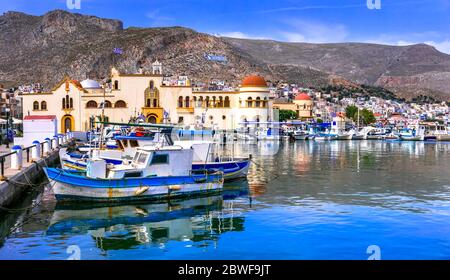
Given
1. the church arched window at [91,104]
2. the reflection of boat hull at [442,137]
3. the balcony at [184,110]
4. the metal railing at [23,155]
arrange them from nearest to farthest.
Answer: the metal railing at [23,155]
the church arched window at [91,104]
the balcony at [184,110]
the reflection of boat hull at [442,137]

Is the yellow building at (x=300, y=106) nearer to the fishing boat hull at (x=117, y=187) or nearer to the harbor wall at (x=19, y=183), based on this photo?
the harbor wall at (x=19, y=183)

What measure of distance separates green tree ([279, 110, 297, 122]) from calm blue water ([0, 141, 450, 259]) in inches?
2882

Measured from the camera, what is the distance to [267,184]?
25.9 metres

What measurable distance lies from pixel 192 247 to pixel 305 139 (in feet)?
216

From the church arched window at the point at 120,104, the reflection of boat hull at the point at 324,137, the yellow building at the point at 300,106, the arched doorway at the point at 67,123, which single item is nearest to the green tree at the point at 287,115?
the yellow building at the point at 300,106

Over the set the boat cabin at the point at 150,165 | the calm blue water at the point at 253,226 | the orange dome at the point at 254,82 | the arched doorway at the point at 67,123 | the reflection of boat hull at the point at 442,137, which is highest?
the orange dome at the point at 254,82

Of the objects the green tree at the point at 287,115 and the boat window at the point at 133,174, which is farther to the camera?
the green tree at the point at 287,115

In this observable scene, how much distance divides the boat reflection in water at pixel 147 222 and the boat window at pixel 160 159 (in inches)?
60.8

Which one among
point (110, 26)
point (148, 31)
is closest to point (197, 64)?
point (148, 31)

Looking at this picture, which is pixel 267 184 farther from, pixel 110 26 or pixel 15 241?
pixel 110 26

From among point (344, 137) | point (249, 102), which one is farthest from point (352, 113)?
point (249, 102)

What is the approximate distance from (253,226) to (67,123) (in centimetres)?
5904

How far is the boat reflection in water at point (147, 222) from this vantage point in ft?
49.3

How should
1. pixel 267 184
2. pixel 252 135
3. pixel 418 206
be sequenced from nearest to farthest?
pixel 418 206 → pixel 267 184 → pixel 252 135
